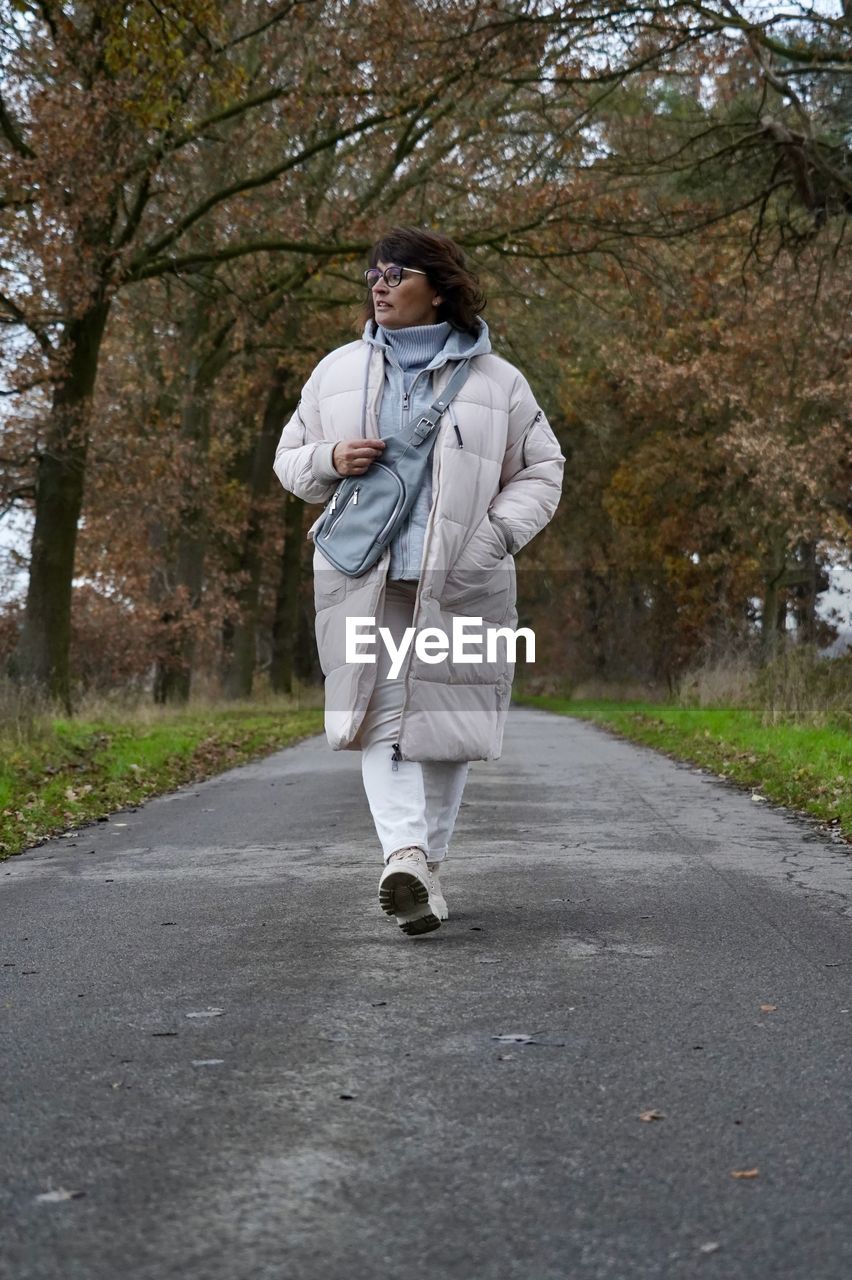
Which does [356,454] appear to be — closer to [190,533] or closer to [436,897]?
[436,897]

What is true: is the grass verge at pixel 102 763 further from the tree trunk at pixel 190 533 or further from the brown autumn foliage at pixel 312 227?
the tree trunk at pixel 190 533

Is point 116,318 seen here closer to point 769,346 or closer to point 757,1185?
point 769,346

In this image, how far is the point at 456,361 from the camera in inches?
230

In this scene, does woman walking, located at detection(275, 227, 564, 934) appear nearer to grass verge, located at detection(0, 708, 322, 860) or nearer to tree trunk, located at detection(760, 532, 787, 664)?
grass verge, located at detection(0, 708, 322, 860)

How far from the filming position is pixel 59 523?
771 inches

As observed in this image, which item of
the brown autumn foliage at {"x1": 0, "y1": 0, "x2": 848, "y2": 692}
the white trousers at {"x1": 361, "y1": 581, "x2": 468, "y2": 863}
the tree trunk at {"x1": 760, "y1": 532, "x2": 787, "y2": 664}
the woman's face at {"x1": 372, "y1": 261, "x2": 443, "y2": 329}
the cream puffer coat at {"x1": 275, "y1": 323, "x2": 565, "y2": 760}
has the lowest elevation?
the white trousers at {"x1": 361, "y1": 581, "x2": 468, "y2": 863}

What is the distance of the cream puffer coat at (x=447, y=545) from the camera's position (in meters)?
5.66

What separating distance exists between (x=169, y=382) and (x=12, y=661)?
10535mm

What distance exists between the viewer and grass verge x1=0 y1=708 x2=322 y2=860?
34.6ft

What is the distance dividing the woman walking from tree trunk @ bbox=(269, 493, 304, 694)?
28.4 metres

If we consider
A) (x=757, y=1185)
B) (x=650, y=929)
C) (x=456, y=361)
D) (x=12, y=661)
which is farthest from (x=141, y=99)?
(x=757, y=1185)

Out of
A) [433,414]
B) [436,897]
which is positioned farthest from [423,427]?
[436,897]

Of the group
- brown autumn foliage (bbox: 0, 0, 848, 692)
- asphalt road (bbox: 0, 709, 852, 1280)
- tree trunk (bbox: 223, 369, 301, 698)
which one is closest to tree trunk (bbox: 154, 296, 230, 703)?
brown autumn foliage (bbox: 0, 0, 848, 692)

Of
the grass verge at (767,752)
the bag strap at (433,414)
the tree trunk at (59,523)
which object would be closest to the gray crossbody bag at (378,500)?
the bag strap at (433,414)
